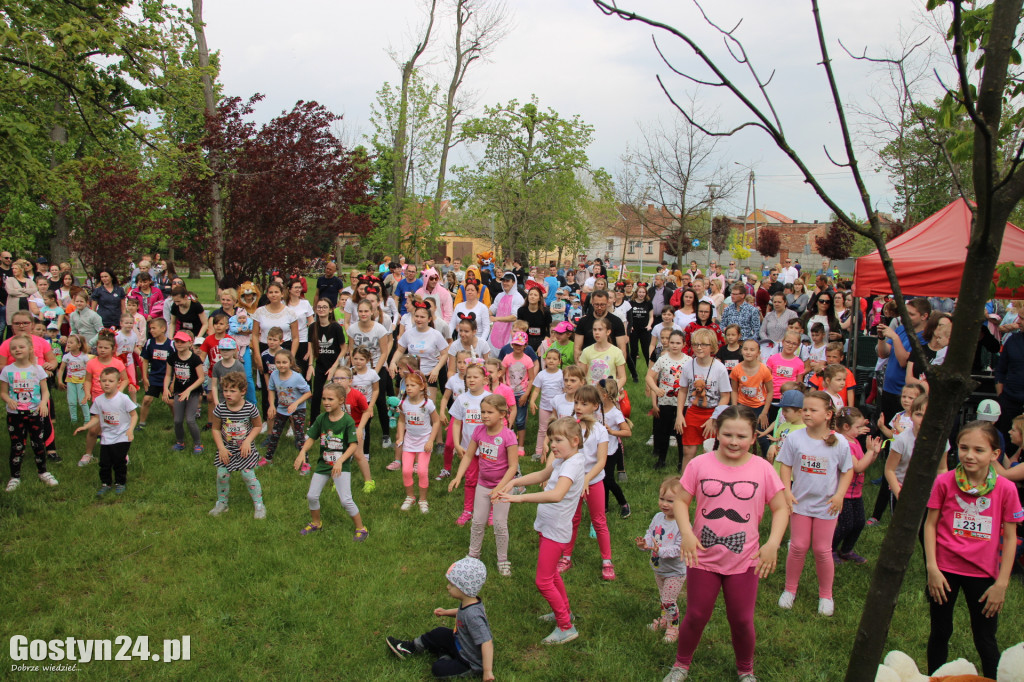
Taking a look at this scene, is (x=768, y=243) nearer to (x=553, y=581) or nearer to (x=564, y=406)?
(x=564, y=406)

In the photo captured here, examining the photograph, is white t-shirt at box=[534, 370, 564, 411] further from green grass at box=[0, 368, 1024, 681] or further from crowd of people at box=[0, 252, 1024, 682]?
green grass at box=[0, 368, 1024, 681]

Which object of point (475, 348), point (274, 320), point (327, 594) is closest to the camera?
point (327, 594)

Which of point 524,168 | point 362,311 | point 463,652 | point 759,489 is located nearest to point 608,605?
point 463,652

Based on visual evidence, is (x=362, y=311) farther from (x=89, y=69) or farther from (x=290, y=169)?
(x=290, y=169)

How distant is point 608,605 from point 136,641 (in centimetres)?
343

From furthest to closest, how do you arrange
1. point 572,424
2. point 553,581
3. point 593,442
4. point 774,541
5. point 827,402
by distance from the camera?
1. point 593,442
2. point 827,402
3. point 572,424
4. point 553,581
5. point 774,541

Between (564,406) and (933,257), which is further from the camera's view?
(933,257)

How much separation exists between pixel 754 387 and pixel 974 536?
3268mm

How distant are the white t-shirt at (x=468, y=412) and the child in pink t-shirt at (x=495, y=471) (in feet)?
2.92

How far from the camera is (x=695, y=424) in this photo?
696 centimetres

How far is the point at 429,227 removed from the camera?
24953 millimetres

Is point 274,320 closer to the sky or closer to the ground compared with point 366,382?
closer to the sky

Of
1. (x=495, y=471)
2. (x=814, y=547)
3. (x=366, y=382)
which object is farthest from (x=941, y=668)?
(x=366, y=382)

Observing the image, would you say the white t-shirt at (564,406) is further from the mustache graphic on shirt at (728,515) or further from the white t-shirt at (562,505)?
the mustache graphic on shirt at (728,515)
